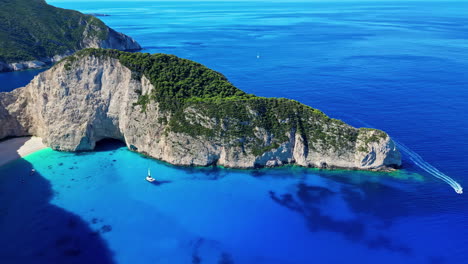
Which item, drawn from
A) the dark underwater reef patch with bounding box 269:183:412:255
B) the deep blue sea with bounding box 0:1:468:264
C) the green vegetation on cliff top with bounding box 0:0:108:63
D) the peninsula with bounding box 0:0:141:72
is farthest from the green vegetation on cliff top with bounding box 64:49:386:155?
the green vegetation on cliff top with bounding box 0:0:108:63

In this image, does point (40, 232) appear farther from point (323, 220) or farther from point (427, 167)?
point (427, 167)

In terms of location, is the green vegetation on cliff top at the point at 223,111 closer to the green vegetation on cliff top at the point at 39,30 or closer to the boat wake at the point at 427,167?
the boat wake at the point at 427,167

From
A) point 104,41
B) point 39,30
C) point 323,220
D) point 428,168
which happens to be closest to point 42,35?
point 39,30

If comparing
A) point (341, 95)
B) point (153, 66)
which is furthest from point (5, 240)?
point (341, 95)

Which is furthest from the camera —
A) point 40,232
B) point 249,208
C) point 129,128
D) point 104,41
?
point 104,41

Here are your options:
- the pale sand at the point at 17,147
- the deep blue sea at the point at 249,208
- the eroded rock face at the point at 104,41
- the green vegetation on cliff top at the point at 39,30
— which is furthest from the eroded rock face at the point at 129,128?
the eroded rock face at the point at 104,41

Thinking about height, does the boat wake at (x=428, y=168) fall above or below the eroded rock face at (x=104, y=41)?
below
